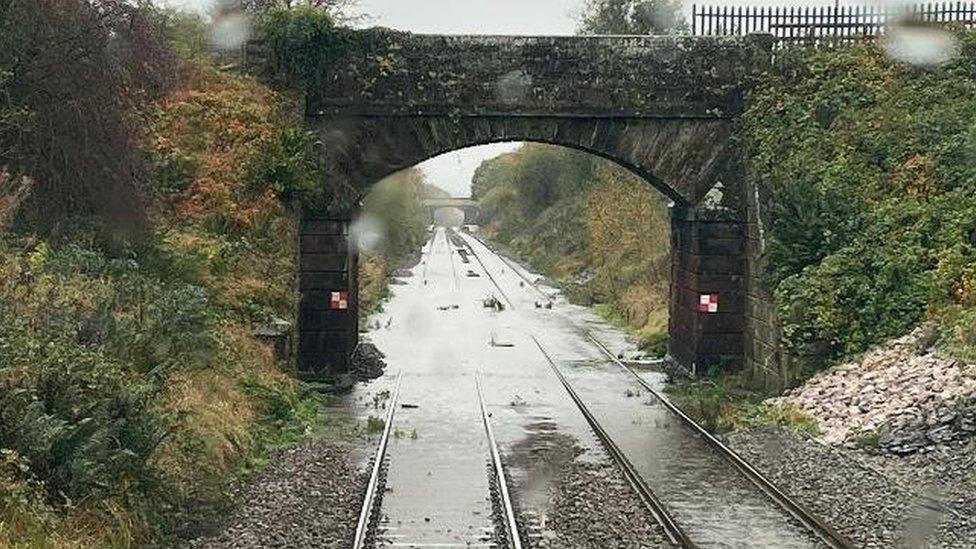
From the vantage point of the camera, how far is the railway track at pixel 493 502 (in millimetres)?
12312

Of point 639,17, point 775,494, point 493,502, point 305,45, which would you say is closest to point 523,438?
point 493,502

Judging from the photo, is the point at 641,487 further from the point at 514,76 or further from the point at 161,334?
the point at 514,76

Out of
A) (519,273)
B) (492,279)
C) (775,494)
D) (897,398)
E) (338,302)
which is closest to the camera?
(775,494)

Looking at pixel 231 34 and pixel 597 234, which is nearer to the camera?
pixel 231 34

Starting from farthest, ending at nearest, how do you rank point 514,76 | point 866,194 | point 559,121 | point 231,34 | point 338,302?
point 231,34
point 338,302
point 559,121
point 514,76
point 866,194

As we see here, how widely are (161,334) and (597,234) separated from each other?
104 ft

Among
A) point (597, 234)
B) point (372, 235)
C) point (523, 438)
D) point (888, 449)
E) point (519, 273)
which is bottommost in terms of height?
point (523, 438)

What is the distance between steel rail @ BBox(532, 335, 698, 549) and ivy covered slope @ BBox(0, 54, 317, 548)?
4.52 m

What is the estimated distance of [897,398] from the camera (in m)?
17.2

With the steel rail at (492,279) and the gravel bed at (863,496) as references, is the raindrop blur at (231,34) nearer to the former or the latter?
the gravel bed at (863,496)

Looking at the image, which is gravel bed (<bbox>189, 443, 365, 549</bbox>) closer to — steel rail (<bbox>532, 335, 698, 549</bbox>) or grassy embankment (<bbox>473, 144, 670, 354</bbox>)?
steel rail (<bbox>532, 335, 698, 549</bbox>)

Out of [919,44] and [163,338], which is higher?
[919,44]

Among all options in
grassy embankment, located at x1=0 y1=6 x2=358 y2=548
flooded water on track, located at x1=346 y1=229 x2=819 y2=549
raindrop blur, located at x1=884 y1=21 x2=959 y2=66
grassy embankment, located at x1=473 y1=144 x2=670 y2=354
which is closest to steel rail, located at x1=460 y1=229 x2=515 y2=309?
grassy embankment, located at x1=473 y1=144 x2=670 y2=354

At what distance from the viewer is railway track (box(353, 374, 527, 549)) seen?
40.4 feet
